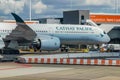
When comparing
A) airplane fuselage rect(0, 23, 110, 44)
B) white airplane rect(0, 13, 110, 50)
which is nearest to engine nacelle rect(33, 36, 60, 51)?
white airplane rect(0, 13, 110, 50)

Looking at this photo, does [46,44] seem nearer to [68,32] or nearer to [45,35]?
[45,35]

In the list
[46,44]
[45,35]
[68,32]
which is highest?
[68,32]

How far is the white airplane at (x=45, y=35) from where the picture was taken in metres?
46.8

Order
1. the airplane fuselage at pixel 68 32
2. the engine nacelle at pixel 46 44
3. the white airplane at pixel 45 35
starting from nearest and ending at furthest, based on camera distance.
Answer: the engine nacelle at pixel 46 44 < the white airplane at pixel 45 35 < the airplane fuselage at pixel 68 32

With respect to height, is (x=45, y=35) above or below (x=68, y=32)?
below

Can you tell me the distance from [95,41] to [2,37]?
1463 cm

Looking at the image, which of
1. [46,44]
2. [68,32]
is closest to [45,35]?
[68,32]

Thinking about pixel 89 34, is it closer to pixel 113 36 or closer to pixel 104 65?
pixel 104 65

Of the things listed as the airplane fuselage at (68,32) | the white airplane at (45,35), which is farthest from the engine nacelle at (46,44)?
the airplane fuselage at (68,32)

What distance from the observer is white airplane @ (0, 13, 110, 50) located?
46750 mm

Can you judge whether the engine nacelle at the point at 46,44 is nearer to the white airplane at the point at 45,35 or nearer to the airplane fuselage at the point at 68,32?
the white airplane at the point at 45,35

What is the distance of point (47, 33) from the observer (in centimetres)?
5128

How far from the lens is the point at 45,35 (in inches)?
1982

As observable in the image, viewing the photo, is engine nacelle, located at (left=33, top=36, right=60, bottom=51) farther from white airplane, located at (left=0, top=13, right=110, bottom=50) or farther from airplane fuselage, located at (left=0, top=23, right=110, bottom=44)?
airplane fuselage, located at (left=0, top=23, right=110, bottom=44)
